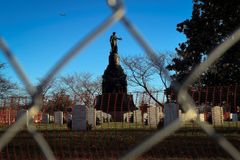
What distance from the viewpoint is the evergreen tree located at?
16.3 m

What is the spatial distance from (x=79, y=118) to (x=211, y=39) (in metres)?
6.39

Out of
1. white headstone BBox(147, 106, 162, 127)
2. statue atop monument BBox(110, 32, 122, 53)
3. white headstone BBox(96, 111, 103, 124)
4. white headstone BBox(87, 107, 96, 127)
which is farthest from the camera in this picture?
statue atop monument BBox(110, 32, 122, 53)

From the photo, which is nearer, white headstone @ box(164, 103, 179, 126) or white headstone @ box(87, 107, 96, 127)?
white headstone @ box(164, 103, 179, 126)

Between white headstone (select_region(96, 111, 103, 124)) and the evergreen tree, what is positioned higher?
the evergreen tree

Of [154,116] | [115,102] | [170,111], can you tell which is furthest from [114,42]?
[170,111]

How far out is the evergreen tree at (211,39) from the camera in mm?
16281

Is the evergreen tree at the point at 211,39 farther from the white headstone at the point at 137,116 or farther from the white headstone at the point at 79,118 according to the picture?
the white headstone at the point at 79,118

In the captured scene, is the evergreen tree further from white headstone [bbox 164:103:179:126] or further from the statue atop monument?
the statue atop monument

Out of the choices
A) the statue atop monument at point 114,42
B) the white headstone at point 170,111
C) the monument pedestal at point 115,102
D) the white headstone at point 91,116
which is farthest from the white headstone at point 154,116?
the statue atop monument at point 114,42

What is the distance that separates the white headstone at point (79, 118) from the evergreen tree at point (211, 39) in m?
4.39

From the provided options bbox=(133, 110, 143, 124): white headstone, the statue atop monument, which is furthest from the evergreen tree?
the statue atop monument

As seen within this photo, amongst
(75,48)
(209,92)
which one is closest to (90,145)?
(209,92)

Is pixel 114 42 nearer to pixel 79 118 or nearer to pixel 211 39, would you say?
pixel 211 39

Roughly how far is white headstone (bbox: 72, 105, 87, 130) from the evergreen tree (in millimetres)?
4390
